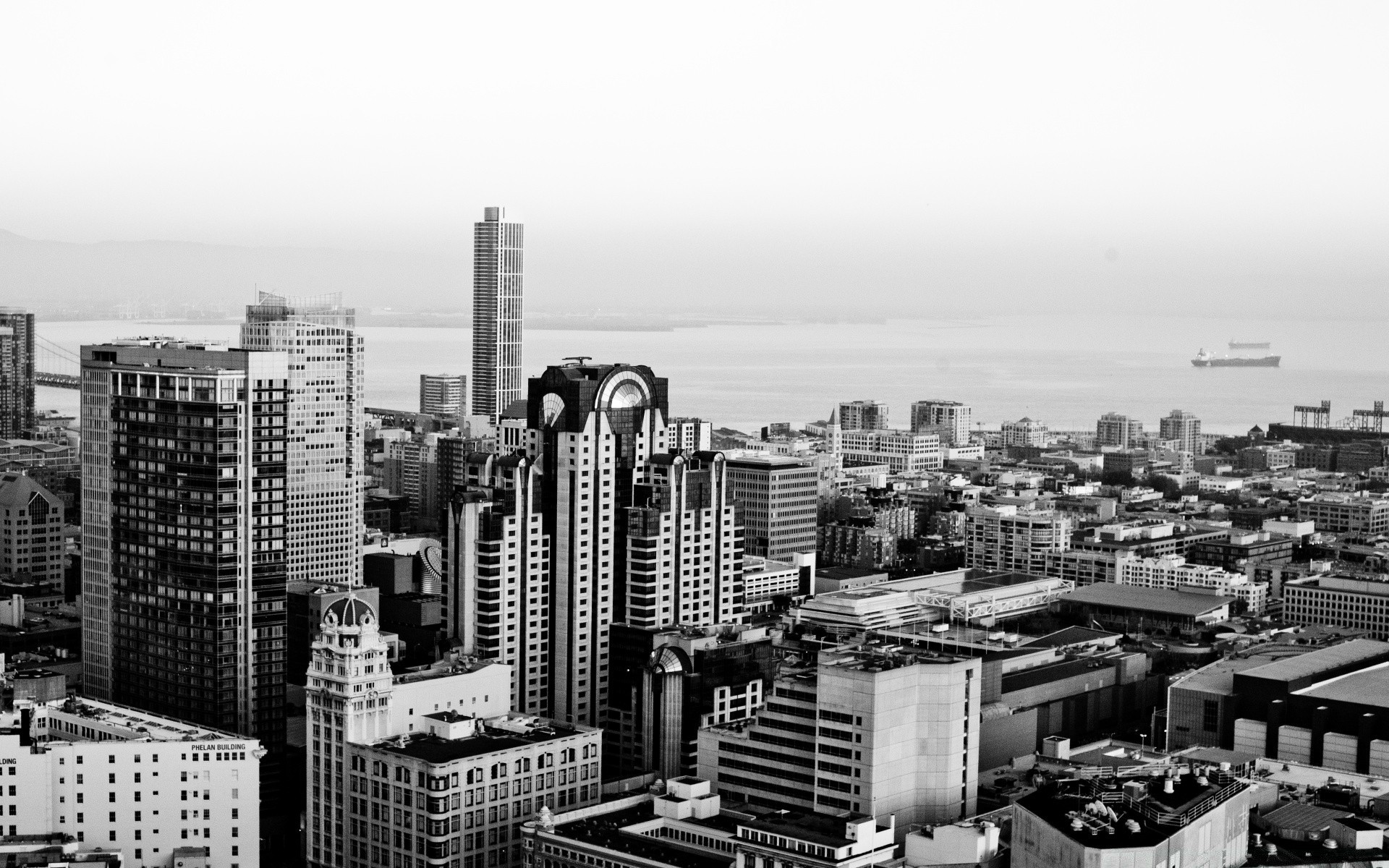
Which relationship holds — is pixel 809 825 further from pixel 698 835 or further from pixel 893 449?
pixel 893 449

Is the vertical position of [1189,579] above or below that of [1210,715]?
above

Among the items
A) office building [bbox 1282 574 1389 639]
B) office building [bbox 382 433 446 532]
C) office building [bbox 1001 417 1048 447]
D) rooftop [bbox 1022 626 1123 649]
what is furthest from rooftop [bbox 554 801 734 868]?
office building [bbox 1001 417 1048 447]

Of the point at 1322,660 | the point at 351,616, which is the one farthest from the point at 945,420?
the point at 351,616

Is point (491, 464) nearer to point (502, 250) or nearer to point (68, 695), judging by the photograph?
point (68, 695)

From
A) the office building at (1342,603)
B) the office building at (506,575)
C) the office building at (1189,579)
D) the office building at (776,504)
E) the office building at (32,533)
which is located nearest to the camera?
the office building at (506,575)

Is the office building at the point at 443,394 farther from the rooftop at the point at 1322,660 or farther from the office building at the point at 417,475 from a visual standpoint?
the rooftop at the point at 1322,660

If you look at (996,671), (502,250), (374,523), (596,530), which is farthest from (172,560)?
(502,250)

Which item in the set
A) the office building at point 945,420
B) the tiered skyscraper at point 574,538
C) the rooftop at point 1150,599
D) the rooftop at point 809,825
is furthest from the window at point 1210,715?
the office building at point 945,420
